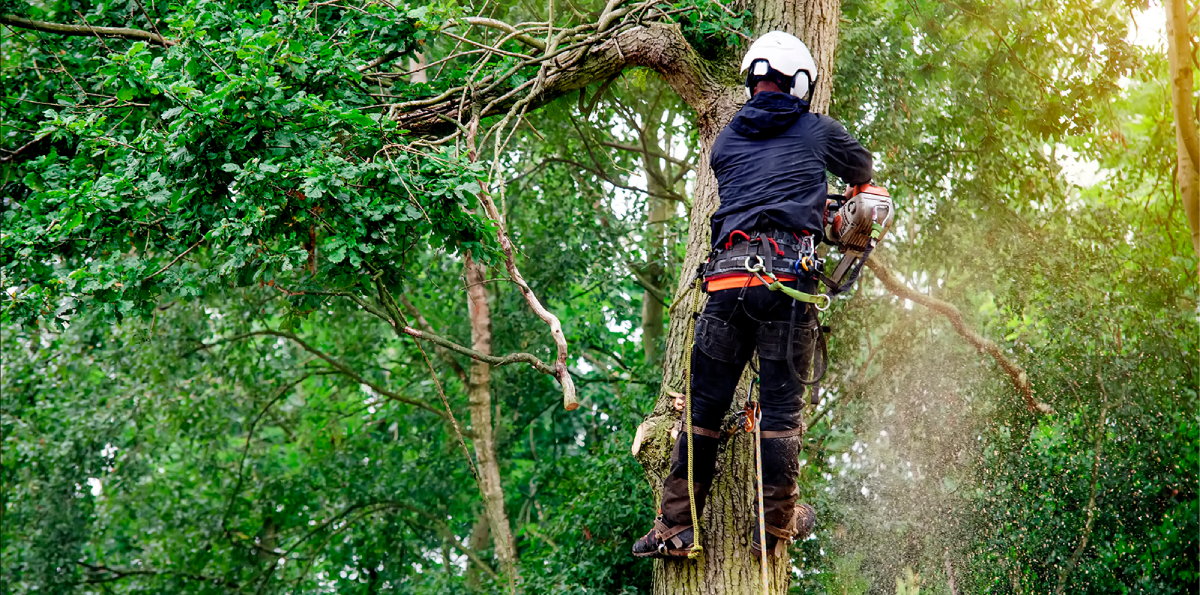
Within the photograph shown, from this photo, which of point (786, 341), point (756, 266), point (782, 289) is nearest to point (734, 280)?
point (756, 266)

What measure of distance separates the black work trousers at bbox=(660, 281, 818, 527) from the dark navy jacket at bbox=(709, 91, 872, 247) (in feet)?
1.01

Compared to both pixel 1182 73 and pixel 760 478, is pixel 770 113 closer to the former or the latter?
pixel 760 478

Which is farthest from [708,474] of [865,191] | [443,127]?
[443,127]

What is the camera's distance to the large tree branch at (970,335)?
26.5 feet

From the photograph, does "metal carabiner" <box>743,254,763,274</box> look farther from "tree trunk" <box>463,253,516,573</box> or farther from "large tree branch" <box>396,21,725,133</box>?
"tree trunk" <box>463,253,516,573</box>

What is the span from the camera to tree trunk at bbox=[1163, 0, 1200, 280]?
6.68 metres

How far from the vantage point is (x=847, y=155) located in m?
4.39

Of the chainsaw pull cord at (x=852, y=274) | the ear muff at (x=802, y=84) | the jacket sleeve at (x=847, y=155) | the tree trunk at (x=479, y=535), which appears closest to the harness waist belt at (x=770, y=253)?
the chainsaw pull cord at (x=852, y=274)

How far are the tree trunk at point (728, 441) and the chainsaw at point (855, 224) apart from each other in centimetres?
76

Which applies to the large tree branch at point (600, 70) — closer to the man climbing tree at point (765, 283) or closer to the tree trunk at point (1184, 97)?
the man climbing tree at point (765, 283)

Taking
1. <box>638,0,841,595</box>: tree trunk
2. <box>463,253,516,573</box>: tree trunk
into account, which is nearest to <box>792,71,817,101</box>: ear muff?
<box>638,0,841,595</box>: tree trunk

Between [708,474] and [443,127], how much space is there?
310 cm

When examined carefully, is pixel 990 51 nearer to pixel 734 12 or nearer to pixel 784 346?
pixel 734 12

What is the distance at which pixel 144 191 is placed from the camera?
523 centimetres
